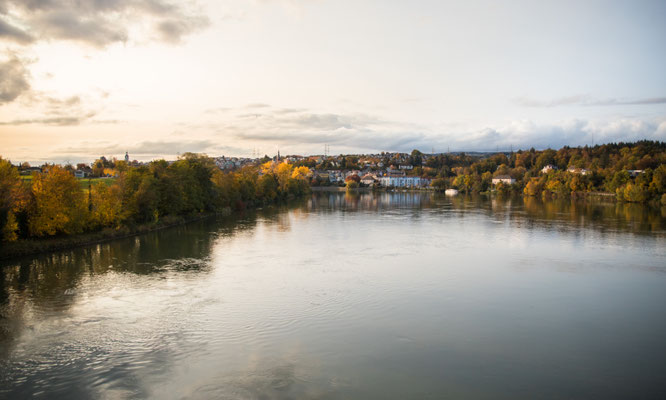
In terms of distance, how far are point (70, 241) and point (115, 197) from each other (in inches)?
141

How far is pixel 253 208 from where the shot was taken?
3616cm

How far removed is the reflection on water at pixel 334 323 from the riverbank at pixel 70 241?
612 mm

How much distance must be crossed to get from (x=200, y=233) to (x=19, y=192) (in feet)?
26.4

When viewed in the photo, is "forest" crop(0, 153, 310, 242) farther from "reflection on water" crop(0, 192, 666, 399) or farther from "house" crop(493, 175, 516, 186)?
"house" crop(493, 175, 516, 186)

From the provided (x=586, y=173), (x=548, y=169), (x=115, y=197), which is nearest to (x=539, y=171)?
(x=548, y=169)

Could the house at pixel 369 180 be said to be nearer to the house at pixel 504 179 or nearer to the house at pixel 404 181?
the house at pixel 404 181

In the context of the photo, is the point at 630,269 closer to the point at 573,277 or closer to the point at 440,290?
the point at 573,277

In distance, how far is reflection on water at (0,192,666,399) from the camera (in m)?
6.27

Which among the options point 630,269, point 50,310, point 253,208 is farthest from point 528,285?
point 253,208

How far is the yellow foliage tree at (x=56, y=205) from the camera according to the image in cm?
1534

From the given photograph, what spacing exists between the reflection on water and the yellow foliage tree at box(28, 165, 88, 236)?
1.27m

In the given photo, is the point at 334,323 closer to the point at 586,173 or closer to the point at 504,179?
the point at 586,173

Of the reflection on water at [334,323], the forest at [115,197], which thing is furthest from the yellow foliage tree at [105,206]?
the reflection on water at [334,323]

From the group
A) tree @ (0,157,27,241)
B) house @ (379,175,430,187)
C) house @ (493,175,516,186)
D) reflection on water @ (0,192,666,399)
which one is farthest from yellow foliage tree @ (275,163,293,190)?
house @ (379,175,430,187)
